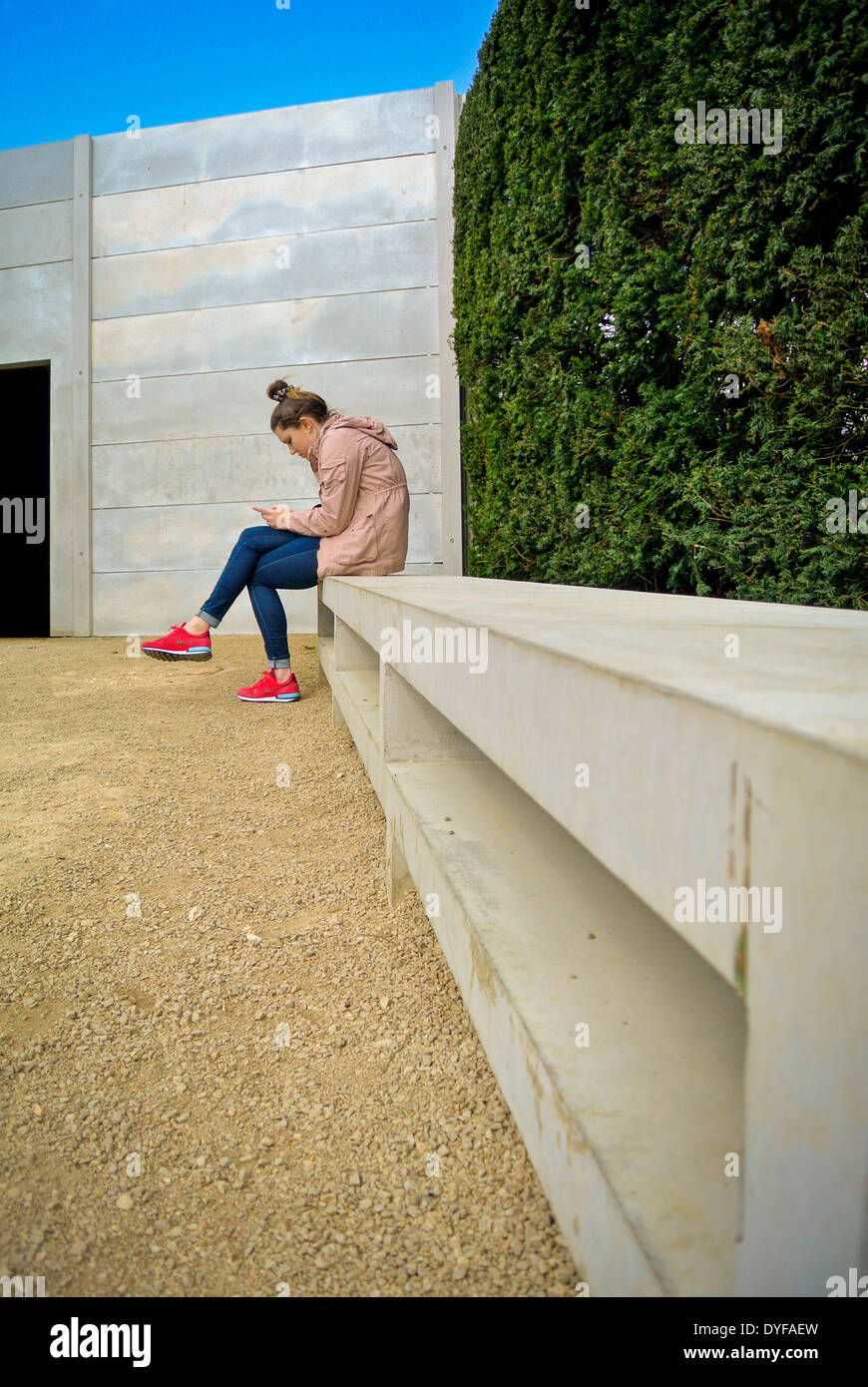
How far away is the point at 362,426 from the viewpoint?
406cm

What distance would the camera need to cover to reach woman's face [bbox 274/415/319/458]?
421 centimetres

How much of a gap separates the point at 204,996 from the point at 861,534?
82.1 inches

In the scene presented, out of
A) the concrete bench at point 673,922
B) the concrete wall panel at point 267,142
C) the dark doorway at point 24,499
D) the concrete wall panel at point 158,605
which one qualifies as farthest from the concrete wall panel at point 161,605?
the concrete bench at point 673,922

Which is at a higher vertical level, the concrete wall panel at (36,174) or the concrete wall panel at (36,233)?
the concrete wall panel at (36,174)

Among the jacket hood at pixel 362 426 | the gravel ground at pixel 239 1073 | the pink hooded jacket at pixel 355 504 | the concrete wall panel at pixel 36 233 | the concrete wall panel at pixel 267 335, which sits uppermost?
the concrete wall panel at pixel 36 233

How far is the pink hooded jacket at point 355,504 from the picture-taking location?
396 cm

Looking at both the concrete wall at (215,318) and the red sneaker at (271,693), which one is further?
the concrete wall at (215,318)

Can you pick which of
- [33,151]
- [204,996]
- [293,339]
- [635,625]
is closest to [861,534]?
[635,625]

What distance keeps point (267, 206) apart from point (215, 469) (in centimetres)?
225

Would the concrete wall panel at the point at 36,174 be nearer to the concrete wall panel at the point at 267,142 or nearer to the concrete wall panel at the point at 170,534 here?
the concrete wall panel at the point at 267,142

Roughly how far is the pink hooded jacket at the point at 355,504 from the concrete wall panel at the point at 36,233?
540cm

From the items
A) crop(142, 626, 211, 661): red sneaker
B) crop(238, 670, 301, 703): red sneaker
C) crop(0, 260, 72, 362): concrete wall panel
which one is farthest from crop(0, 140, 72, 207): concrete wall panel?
crop(238, 670, 301, 703): red sneaker

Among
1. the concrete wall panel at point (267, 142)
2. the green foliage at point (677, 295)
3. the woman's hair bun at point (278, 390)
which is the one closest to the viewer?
the green foliage at point (677, 295)

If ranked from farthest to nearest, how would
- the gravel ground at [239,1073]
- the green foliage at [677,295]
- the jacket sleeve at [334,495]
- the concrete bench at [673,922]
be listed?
the jacket sleeve at [334,495]
the green foliage at [677,295]
the gravel ground at [239,1073]
the concrete bench at [673,922]
